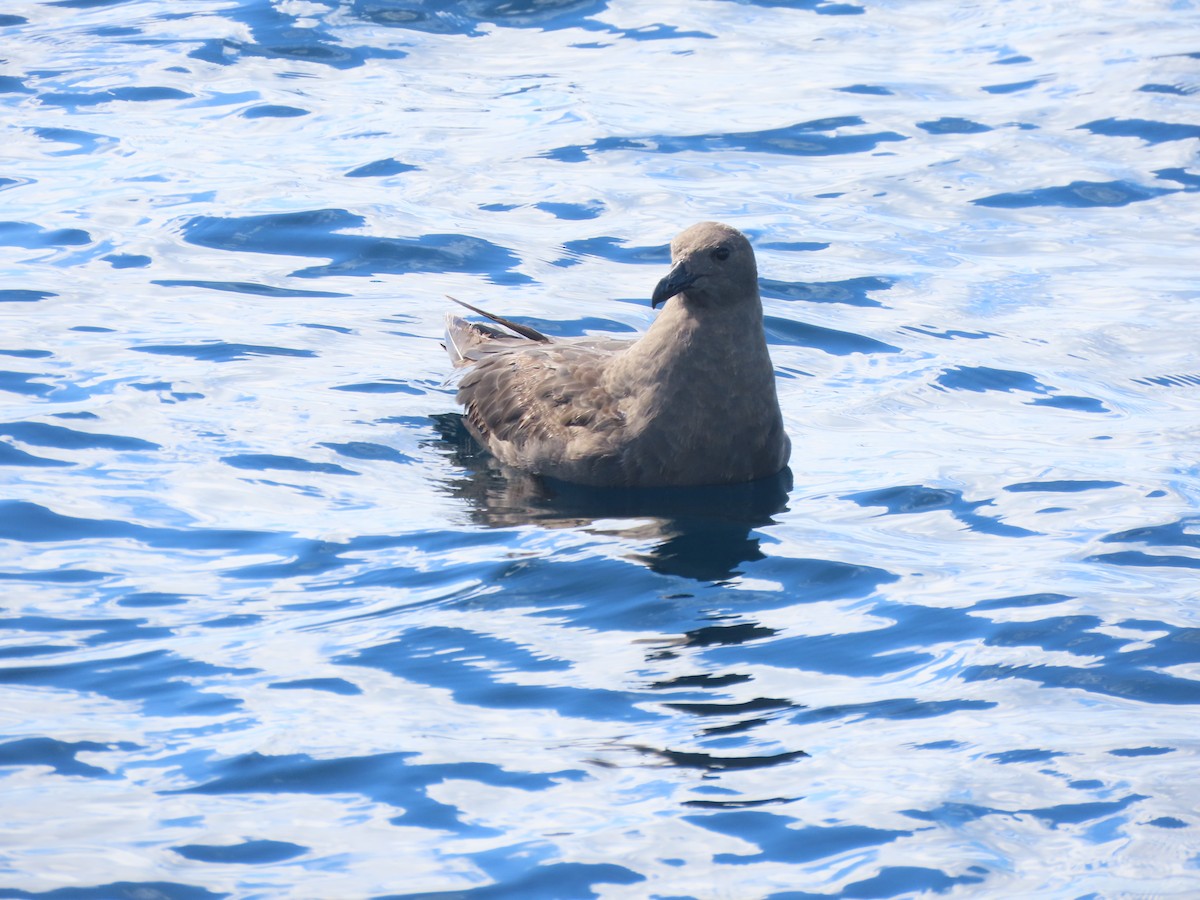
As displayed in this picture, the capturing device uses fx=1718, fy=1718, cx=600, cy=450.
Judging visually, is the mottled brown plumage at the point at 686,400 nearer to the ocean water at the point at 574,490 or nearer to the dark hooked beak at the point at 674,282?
the dark hooked beak at the point at 674,282

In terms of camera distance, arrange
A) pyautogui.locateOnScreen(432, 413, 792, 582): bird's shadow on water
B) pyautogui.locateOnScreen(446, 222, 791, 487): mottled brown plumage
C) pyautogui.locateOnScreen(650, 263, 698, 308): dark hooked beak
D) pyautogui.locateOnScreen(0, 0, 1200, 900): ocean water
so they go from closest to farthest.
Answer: pyautogui.locateOnScreen(0, 0, 1200, 900): ocean water, pyautogui.locateOnScreen(432, 413, 792, 582): bird's shadow on water, pyautogui.locateOnScreen(650, 263, 698, 308): dark hooked beak, pyautogui.locateOnScreen(446, 222, 791, 487): mottled brown plumage

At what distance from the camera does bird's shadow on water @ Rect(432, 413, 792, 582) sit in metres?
8.12

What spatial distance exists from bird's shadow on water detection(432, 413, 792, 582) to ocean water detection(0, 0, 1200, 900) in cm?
3

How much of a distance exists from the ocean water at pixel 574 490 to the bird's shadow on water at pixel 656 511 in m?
0.03

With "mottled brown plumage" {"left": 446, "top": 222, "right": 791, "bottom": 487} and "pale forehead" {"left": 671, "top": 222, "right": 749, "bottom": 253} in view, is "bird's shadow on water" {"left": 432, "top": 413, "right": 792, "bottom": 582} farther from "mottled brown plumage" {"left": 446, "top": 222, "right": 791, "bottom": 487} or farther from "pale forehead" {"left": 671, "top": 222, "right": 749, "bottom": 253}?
"pale forehead" {"left": 671, "top": 222, "right": 749, "bottom": 253}

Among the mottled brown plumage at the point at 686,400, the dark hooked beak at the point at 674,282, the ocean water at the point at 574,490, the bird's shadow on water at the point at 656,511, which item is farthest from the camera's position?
the mottled brown plumage at the point at 686,400

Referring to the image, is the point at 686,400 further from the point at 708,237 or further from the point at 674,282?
the point at 708,237

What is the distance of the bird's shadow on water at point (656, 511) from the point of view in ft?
26.7

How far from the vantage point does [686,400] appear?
898 cm

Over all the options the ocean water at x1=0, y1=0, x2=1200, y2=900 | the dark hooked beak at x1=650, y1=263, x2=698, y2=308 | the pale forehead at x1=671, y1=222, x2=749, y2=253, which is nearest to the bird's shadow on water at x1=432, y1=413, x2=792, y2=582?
the ocean water at x1=0, y1=0, x2=1200, y2=900

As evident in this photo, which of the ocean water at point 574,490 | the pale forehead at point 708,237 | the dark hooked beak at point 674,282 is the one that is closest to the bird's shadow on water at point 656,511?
the ocean water at point 574,490

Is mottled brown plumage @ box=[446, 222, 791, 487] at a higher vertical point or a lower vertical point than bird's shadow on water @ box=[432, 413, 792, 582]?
higher

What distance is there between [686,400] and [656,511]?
642 mm

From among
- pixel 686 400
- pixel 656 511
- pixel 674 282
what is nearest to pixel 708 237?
pixel 674 282
